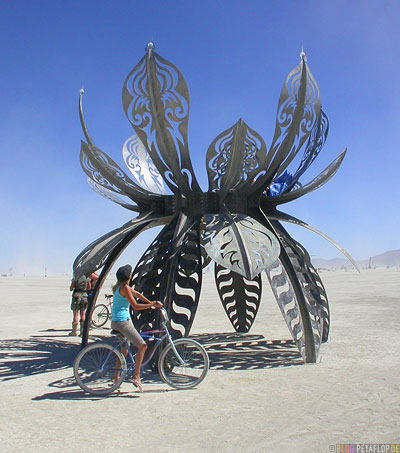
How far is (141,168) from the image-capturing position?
8938mm

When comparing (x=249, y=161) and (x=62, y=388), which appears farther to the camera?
(x=249, y=161)

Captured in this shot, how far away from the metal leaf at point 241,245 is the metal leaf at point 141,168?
2.24 metres

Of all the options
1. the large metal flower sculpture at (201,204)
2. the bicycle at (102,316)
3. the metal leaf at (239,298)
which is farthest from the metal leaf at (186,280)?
the bicycle at (102,316)

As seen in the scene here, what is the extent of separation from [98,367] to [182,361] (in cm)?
98

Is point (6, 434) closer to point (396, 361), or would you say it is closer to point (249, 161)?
point (249, 161)

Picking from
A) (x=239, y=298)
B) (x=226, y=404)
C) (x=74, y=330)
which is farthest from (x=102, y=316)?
(x=226, y=404)

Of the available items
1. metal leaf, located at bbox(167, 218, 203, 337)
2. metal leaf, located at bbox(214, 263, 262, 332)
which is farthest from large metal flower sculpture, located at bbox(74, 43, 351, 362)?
metal leaf, located at bbox(214, 263, 262, 332)

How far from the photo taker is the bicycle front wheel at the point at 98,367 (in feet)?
17.2

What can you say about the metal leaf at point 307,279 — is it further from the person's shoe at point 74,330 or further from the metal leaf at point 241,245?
the person's shoe at point 74,330

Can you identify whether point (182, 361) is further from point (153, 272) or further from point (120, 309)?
point (153, 272)

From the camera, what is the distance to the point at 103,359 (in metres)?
5.41

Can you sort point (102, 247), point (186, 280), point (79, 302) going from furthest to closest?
point (79, 302), point (102, 247), point (186, 280)

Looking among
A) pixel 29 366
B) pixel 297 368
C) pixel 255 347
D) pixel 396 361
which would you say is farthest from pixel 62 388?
pixel 396 361

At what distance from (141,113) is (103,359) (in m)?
3.70
